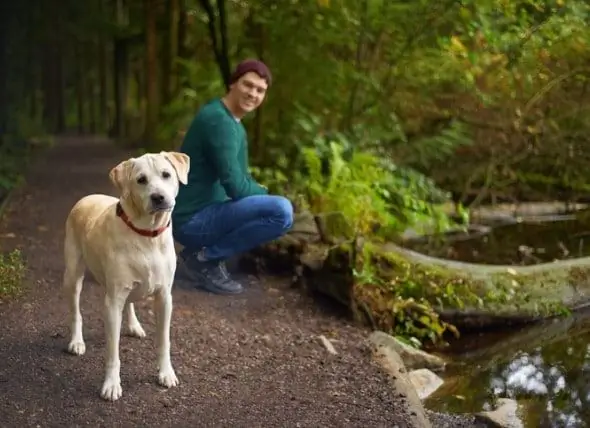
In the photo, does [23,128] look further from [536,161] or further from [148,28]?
[536,161]

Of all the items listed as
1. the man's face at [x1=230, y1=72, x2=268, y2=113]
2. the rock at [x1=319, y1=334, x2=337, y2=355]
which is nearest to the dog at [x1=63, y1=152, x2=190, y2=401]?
the rock at [x1=319, y1=334, x2=337, y2=355]

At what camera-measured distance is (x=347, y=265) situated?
658 cm

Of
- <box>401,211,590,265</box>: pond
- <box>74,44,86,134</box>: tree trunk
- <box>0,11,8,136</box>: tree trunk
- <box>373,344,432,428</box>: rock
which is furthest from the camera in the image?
<box>74,44,86,134</box>: tree trunk

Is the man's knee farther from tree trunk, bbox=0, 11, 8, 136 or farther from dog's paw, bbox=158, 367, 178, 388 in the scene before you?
tree trunk, bbox=0, 11, 8, 136

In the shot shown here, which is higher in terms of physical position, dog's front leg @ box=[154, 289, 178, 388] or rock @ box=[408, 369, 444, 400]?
dog's front leg @ box=[154, 289, 178, 388]

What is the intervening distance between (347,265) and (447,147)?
570 centimetres

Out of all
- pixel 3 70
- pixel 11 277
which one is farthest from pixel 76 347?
pixel 3 70

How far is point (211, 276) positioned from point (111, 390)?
2.49 metres

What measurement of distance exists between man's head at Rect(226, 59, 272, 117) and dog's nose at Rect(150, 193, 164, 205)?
7.38 feet

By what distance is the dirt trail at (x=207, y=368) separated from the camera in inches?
170

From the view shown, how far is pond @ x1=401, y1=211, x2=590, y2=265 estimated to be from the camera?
30.7 ft

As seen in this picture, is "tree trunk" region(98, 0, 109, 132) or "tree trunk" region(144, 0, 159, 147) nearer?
"tree trunk" region(144, 0, 159, 147)

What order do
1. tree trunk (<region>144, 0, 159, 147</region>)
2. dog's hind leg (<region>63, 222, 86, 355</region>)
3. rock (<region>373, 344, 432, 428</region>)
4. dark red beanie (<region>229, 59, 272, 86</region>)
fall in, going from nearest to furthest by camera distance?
1. rock (<region>373, 344, 432, 428</region>)
2. dog's hind leg (<region>63, 222, 86, 355</region>)
3. dark red beanie (<region>229, 59, 272, 86</region>)
4. tree trunk (<region>144, 0, 159, 147</region>)

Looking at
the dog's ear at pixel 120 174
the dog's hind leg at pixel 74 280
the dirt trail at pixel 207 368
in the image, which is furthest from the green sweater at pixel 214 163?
the dog's ear at pixel 120 174
